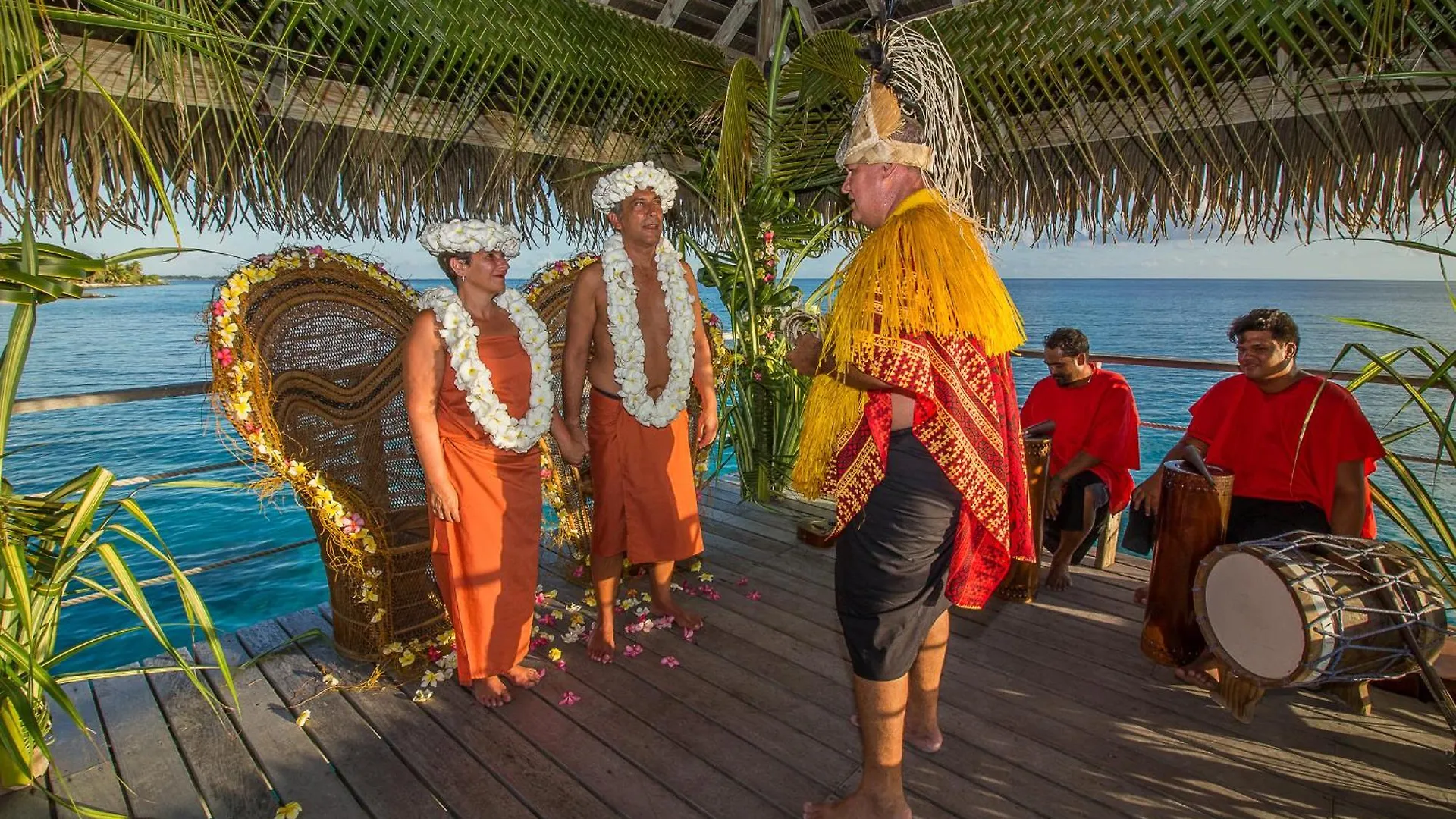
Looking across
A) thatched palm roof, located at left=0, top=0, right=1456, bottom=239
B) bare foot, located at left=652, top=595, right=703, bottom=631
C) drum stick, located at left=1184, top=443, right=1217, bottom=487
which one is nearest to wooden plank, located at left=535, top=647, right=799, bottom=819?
bare foot, located at left=652, top=595, right=703, bottom=631

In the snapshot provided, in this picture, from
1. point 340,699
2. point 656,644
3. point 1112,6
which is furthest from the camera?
point 1112,6

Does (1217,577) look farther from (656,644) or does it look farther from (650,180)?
(650,180)

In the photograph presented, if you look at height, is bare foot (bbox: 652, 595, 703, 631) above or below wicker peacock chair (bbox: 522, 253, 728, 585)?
below

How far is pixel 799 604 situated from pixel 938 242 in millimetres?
2265

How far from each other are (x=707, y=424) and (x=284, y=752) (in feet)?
6.65

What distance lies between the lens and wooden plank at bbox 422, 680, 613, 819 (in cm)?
228

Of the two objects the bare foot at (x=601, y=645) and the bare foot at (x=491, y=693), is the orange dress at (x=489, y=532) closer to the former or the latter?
the bare foot at (x=491, y=693)

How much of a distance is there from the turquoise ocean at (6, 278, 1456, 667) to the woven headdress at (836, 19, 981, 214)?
4.03 ft

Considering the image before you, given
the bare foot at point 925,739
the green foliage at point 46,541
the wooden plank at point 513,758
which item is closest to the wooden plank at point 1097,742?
the bare foot at point 925,739

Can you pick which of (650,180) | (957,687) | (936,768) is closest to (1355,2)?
(650,180)

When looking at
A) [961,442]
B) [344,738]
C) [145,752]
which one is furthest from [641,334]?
[145,752]

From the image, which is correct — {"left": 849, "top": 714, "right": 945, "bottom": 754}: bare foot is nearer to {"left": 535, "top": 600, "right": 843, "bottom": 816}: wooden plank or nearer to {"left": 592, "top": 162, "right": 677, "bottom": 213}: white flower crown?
{"left": 535, "top": 600, "right": 843, "bottom": 816}: wooden plank

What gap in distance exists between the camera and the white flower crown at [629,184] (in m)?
3.00

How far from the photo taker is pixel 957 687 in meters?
2.89
